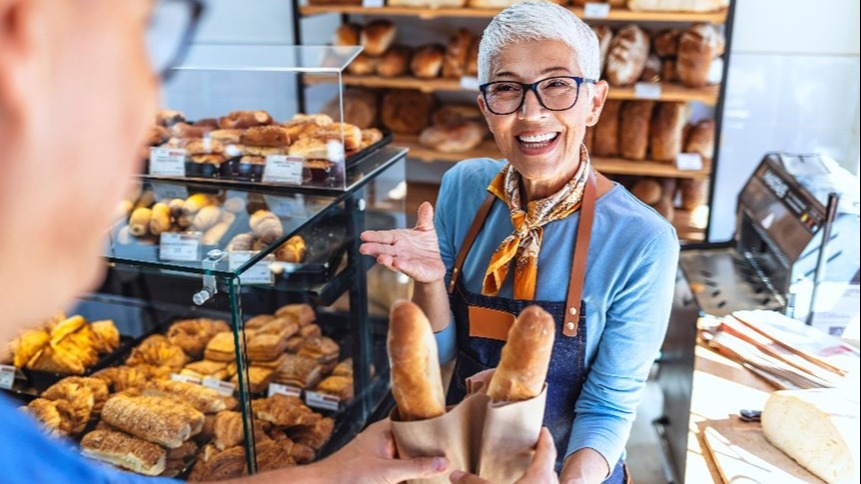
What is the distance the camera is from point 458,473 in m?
0.88

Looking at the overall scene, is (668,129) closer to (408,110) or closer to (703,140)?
(703,140)

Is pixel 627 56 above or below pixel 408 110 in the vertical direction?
above

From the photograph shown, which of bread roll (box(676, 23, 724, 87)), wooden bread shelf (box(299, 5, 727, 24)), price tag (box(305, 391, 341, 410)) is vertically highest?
wooden bread shelf (box(299, 5, 727, 24))

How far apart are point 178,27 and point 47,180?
13 centimetres

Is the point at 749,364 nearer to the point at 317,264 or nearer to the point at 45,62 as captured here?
the point at 317,264

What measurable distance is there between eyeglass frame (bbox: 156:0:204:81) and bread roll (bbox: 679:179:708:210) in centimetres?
387

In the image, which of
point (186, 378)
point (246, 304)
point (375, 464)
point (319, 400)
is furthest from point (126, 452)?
point (375, 464)

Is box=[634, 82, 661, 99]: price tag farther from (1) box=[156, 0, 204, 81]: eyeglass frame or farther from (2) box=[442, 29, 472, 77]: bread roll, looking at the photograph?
(1) box=[156, 0, 204, 81]: eyeglass frame

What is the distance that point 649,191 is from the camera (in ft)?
12.9

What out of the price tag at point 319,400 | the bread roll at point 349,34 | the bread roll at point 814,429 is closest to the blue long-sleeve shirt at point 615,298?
the bread roll at point 814,429

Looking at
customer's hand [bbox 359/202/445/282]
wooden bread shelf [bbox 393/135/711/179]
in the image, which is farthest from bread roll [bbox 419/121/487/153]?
customer's hand [bbox 359/202/445/282]

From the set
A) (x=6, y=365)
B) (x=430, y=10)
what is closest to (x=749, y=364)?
(x=6, y=365)

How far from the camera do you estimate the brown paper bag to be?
870 mm

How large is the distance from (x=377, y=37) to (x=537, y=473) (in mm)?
3724
